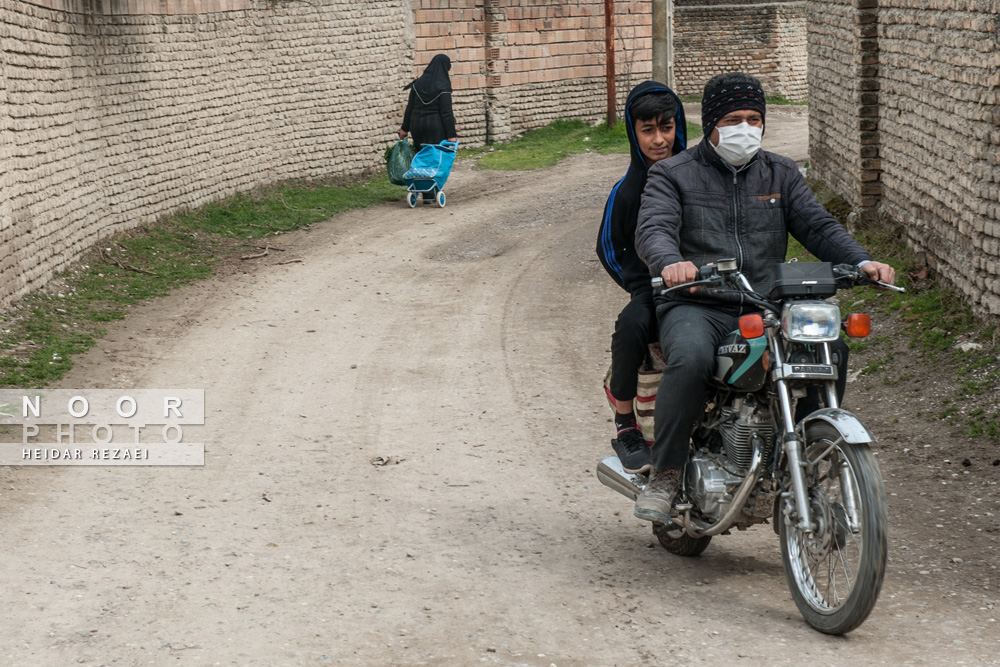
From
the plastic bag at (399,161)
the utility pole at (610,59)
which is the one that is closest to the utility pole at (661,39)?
the utility pole at (610,59)

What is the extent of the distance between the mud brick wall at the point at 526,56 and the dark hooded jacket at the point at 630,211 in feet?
48.9

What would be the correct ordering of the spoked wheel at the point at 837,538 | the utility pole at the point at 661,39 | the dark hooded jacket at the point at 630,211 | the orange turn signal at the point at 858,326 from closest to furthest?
the spoked wheel at the point at 837,538 < the orange turn signal at the point at 858,326 < the dark hooded jacket at the point at 630,211 < the utility pole at the point at 661,39

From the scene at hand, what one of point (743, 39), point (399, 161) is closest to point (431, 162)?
point (399, 161)

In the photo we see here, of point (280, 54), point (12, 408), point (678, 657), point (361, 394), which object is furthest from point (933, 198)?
point (280, 54)

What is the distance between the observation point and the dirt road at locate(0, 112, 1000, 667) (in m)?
3.64

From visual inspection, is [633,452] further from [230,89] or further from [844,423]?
[230,89]

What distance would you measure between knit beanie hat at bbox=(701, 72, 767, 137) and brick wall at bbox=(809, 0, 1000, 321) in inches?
121

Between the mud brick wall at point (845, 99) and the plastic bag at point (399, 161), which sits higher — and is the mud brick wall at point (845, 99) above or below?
above

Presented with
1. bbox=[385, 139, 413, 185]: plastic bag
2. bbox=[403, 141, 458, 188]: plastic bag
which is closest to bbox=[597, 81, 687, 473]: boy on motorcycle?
bbox=[403, 141, 458, 188]: plastic bag

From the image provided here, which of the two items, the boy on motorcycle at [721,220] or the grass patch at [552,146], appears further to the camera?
the grass patch at [552,146]

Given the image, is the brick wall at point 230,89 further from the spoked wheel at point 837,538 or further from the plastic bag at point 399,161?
the spoked wheel at point 837,538

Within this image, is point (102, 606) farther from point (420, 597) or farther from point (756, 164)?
point (756, 164)

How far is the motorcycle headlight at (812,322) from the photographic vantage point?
3.54 meters

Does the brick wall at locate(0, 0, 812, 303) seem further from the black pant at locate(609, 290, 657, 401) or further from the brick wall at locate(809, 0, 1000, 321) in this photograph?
the brick wall at locate(809, 0, 1000, 321)
